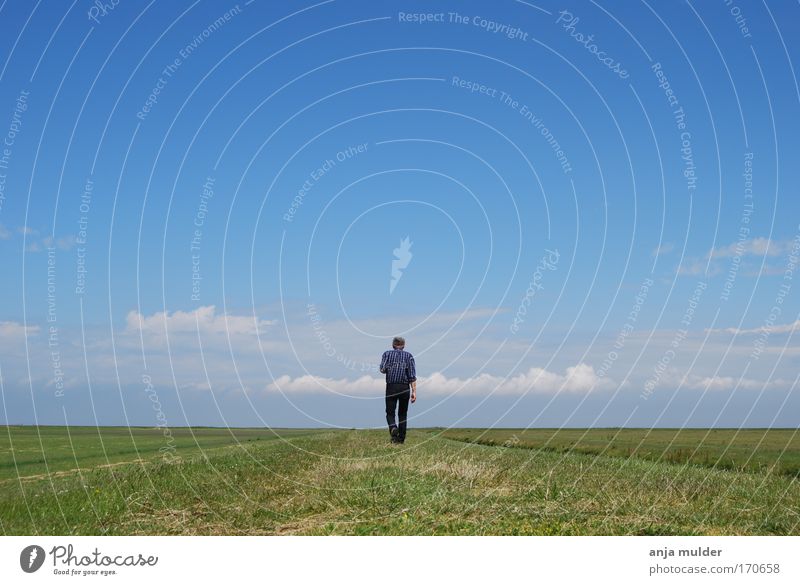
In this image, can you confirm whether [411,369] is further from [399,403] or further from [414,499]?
[414,499]

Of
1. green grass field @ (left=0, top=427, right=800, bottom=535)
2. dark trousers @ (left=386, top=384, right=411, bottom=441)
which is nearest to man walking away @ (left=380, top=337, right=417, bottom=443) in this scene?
dark trousers @ (left=386, top=384, right=411, bottom=441)

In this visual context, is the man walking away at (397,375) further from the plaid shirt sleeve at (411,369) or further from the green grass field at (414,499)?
the green grass field at (414,499)
